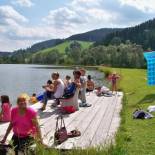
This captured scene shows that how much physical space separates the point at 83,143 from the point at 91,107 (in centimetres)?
717

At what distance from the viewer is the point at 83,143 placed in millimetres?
9680

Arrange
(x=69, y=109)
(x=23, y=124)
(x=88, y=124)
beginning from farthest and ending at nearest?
(x=69, y=109) < (x=88, y=124) < (x=23, y=124)

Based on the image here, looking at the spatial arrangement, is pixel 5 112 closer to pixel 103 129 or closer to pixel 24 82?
pixel 103 129

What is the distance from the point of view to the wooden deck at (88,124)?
386 inches

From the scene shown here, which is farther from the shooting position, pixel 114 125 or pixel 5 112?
pixel 5 112

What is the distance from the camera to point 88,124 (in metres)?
12.4

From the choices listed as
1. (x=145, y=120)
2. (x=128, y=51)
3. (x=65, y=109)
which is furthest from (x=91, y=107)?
(x=128, y=51)

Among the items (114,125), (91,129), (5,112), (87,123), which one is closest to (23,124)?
(91,129)

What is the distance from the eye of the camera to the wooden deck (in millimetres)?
9805

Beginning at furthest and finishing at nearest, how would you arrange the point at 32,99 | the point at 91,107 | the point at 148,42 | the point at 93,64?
the point at 148,42 → the point at 93,64 → the point at 32,99 → the point at 91,107

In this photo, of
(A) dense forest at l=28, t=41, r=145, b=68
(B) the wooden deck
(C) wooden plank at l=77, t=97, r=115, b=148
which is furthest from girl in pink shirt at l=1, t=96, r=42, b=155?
(A) dense forest at l=28, t=41, r=145, b=68

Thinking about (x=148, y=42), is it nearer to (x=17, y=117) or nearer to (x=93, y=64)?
(x=93, y=64)

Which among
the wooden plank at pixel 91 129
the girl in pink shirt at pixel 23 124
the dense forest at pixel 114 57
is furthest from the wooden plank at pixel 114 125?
the dense forest at pixel 114 57

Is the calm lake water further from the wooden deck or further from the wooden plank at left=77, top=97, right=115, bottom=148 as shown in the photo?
the wooden plank at left=77, top=97, right=115, bottom=148
